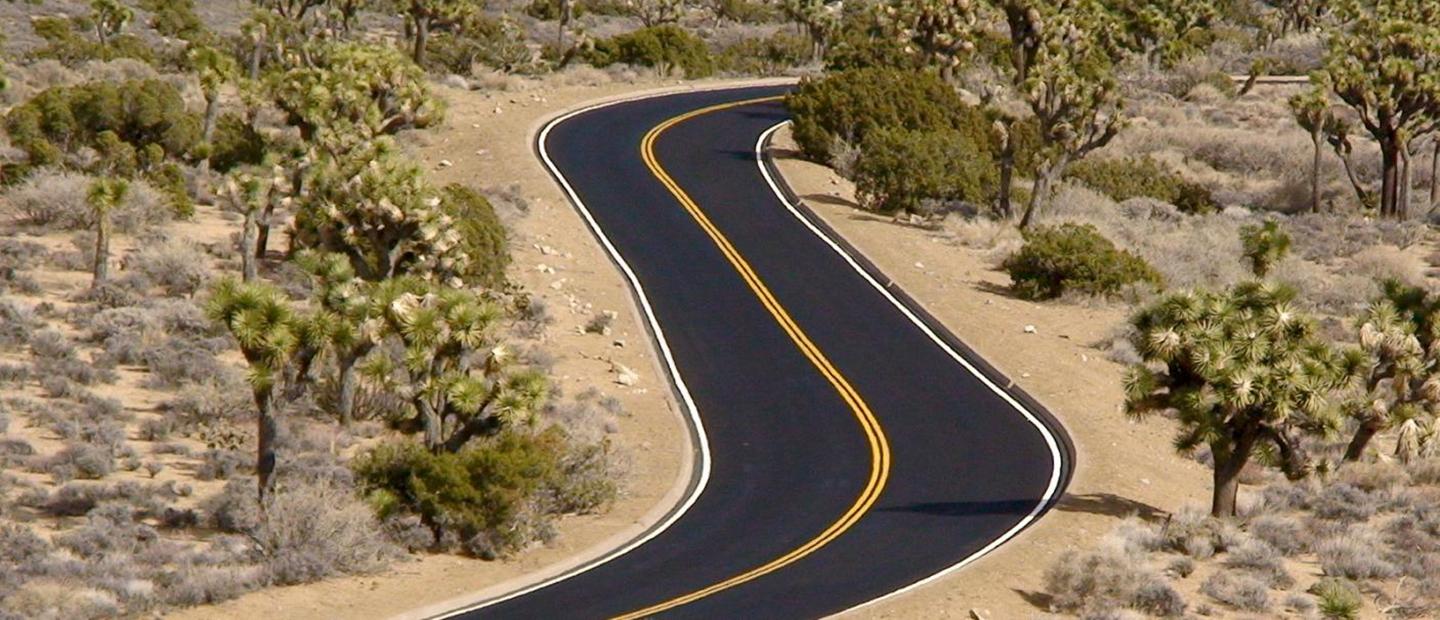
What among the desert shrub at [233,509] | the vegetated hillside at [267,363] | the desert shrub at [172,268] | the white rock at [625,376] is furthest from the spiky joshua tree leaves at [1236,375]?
the desert shrub at [172,268]

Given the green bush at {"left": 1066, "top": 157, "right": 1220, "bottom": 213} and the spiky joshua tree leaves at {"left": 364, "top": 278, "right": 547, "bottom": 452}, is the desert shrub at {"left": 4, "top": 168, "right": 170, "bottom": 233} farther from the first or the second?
the green bush at {"left": 1066, "top": 157, "right": 1220, "bottom": 213}

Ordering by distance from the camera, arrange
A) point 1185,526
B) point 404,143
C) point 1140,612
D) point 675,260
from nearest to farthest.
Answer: point 1140,612 → point 1185,526 → point 675,260 → point 404,143

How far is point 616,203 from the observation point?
49750 millimetres

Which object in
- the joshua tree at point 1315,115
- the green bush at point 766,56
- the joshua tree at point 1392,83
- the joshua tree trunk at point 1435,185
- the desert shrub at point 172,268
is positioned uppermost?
the joshua tree at point 1392,83

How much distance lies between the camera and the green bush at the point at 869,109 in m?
57.7

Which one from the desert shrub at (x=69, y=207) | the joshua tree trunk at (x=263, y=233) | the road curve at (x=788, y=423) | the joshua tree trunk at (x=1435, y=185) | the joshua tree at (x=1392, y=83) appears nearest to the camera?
the road curve at (x=788, y=423)

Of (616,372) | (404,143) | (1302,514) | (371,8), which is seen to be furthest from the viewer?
(371,8)

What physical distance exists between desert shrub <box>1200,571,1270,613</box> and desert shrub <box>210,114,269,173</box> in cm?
3275

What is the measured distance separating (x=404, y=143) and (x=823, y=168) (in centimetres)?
1404

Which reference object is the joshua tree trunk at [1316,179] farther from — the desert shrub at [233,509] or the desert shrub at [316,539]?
the desert shrub at [233,509]

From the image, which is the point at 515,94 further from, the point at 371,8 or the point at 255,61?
the point at 371,8

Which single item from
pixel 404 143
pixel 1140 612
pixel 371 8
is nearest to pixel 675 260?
pixel 404 143

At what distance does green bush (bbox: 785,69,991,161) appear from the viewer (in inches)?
2272

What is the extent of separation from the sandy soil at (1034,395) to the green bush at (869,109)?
254 cm
